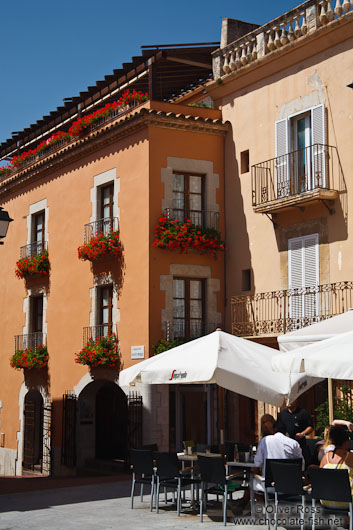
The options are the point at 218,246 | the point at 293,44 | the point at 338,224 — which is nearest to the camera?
the point at 338,224

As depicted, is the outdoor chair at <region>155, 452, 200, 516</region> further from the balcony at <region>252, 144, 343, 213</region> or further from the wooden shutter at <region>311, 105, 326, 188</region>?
the wooden shutter at <region>311, 105, 326, 188</region>

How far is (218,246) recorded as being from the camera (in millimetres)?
20531

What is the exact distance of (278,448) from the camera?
10.5m

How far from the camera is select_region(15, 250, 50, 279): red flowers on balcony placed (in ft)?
80.9

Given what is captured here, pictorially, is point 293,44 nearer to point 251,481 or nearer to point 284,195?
point 284,195

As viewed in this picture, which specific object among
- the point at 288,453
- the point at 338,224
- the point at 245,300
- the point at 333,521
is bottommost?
the point at 333,521

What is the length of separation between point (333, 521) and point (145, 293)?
11.3m

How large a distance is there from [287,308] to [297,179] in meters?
3.02

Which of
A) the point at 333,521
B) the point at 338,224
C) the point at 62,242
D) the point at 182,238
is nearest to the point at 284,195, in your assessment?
the point at 338,224

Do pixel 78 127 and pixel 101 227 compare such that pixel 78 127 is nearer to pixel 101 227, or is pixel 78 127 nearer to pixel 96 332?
pixel 101 227

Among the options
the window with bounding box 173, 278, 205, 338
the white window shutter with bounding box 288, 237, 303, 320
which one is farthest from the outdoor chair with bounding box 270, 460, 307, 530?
the window with bounding box 173, 278, 205, 338

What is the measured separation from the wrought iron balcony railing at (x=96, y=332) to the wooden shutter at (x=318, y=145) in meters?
7.05

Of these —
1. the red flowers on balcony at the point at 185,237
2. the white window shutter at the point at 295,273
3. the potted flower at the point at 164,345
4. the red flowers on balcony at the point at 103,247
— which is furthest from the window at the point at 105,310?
the white window shutter at the point at 295,273

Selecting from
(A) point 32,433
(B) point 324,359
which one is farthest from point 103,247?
(B) point 324,359
